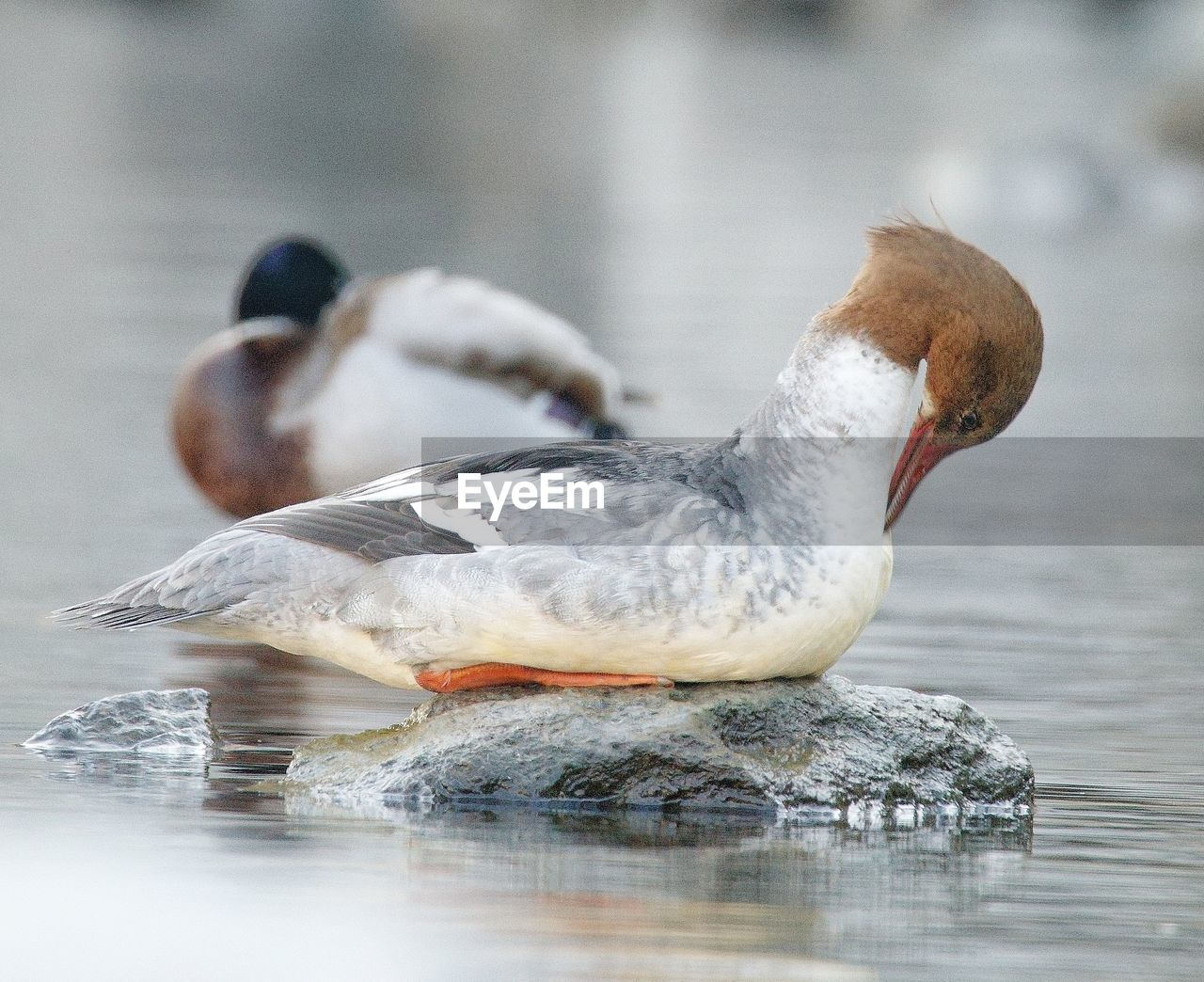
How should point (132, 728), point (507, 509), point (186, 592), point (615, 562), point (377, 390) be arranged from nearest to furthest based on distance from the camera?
point (615, 562) < point (507, 509) < point (186, 592) < point (132, 728) < point (377, 390)

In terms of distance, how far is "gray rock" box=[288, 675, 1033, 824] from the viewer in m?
5.80

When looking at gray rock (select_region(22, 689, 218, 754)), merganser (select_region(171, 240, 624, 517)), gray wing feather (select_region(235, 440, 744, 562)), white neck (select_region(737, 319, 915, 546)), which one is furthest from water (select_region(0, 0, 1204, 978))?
white neck (select_region(737, 319, 915, 546))

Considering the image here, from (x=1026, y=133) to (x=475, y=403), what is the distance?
2548 centimetres

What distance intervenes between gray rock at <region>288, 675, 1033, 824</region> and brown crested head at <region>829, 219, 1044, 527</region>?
773mm

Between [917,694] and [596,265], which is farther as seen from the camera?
[596,265]

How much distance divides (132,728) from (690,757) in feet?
4.99

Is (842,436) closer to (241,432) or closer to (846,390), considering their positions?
(846,390)

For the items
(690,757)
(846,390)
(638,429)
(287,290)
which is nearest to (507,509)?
(690,757)

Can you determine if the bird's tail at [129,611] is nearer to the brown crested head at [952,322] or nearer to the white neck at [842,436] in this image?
the white neck at [842,436]

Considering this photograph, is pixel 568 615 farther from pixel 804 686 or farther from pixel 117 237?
pixel 117 237

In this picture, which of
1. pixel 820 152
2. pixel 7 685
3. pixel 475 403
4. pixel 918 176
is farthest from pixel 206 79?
pixel 7 685

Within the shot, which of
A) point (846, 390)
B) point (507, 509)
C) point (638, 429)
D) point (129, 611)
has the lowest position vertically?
point (129, 611)

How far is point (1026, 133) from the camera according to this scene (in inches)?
1355

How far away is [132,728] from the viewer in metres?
6.29
